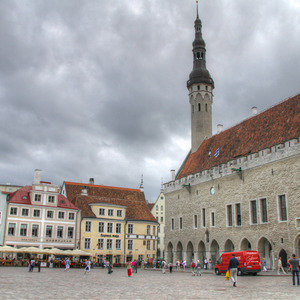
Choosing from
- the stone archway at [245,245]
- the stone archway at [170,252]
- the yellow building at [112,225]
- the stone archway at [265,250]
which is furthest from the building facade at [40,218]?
the stone archway at [265,250]

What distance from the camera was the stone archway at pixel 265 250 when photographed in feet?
96.0

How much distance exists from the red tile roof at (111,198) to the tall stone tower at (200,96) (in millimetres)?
11146

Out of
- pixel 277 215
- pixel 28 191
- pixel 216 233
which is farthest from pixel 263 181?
pixel 28 191

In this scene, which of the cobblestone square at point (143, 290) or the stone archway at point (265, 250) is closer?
the cobblestone square at point (143, 290)

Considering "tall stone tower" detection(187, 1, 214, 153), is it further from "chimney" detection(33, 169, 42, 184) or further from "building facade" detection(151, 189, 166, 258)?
"building facade" detection(151, 189, 166, 258)

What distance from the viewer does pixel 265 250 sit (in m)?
30.2

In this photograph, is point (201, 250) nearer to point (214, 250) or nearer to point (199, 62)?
point (214, 250)

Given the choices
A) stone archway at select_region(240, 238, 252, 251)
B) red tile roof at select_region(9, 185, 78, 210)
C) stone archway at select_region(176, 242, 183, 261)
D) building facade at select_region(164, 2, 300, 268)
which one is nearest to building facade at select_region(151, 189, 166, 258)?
building facade at select_region(164, 2, 300, 268)

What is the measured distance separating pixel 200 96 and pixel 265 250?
852 inches

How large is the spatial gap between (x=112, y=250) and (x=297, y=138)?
27.0 m

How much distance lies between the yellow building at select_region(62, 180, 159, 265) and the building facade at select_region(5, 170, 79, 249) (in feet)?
6.30

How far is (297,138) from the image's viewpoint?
2675cm

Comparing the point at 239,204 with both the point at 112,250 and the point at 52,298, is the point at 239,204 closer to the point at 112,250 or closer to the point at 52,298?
the point at 112,250

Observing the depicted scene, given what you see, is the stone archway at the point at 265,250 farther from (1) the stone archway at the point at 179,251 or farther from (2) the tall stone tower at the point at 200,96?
(2) the tall stone tower at the point at 200,96
